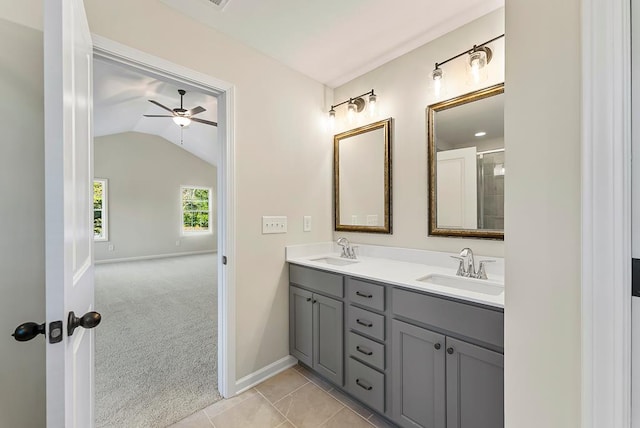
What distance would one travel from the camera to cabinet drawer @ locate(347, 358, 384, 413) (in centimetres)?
153

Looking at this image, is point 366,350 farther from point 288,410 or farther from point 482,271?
point 482,271

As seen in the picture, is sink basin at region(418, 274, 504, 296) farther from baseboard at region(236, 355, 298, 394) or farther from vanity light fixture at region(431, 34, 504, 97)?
baseboard at region(236, 355, 298, 394)

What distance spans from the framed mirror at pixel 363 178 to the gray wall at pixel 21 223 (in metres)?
1.96

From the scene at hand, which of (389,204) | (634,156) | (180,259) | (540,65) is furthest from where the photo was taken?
(180,259)

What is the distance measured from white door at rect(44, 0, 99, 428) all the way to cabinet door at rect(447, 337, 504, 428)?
1.45m

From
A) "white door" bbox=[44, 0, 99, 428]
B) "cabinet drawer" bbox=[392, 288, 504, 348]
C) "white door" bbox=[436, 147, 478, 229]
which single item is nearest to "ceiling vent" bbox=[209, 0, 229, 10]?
"white door" bbox=[44, 0, 99, 428]

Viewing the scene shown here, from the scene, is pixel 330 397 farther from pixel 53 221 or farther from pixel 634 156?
pixel 634 156

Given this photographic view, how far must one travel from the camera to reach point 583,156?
672mm

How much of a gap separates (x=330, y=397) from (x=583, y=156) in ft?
6.25

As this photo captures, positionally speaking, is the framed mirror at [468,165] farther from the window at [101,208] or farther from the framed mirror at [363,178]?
the window at [101,208]

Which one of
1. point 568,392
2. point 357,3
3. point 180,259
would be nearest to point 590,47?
point 568,392

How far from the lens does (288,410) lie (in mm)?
1683

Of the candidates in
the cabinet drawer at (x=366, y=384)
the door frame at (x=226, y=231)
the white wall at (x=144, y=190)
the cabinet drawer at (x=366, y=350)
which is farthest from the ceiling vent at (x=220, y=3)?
the white wall at (x=144, y=190)

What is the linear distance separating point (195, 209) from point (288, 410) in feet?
24.5
